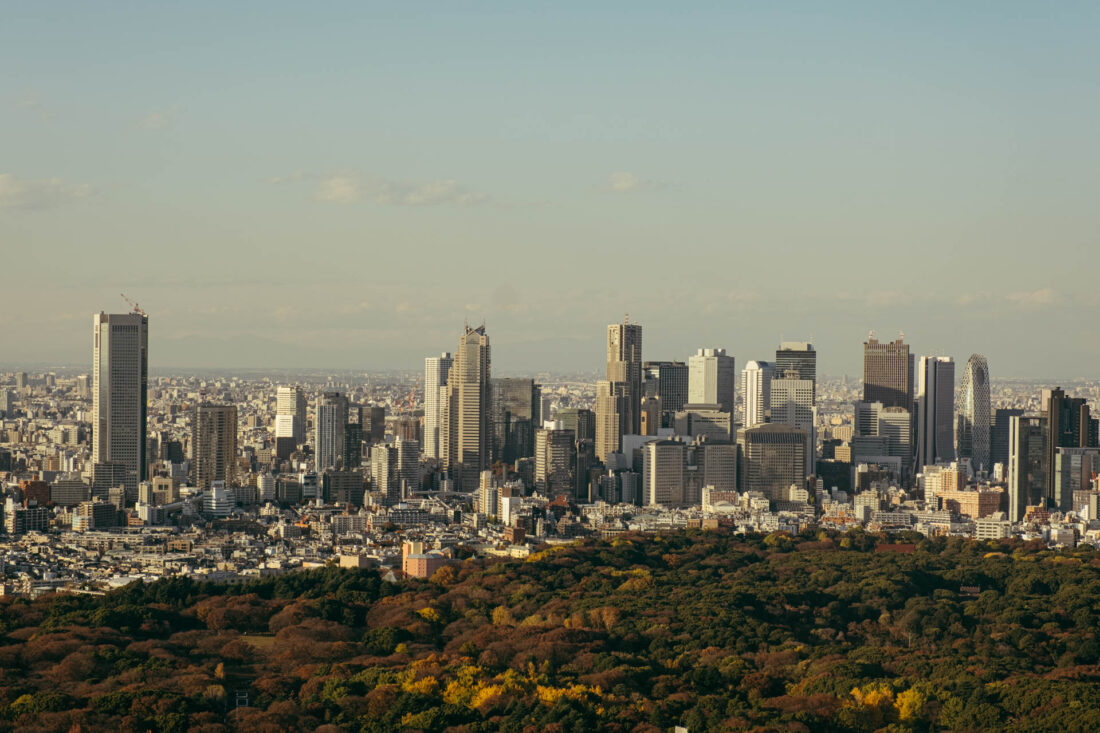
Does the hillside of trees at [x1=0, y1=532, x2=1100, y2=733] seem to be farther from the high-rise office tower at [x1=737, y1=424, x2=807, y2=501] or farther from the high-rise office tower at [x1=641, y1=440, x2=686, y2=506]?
the high-rise office tower at [x1=737, y1=424, x2=807, y2=501]

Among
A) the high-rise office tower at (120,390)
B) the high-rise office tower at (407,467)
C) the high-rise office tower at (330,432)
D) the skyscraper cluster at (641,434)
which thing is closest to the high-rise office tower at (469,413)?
the skyscraper cluster at (641,434)

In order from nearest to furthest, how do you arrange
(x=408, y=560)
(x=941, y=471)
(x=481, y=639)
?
(x=481, y=639) → (x=408, y=560) → (x=941, y=471)

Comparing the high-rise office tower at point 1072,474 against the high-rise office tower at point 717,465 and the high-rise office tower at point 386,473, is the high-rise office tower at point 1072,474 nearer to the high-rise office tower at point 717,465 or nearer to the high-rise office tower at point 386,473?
the high-rise office tower at point 717,465

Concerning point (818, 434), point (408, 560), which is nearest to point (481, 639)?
point (408, 560)

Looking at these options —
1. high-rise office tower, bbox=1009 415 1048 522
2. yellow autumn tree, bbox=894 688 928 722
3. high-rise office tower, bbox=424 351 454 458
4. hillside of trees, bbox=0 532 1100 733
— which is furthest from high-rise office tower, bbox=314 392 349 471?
yellow autumn tree, bbox=894 688 928 722

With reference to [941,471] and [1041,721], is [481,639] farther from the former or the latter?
[941,471]

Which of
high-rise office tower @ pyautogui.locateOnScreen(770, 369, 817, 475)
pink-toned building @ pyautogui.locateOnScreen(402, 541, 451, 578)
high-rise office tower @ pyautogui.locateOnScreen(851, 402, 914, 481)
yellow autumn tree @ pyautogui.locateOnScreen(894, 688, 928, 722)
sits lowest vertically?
pink-toned building @ pyautogui.locateOnScreen(402, 541, 451, 578)
